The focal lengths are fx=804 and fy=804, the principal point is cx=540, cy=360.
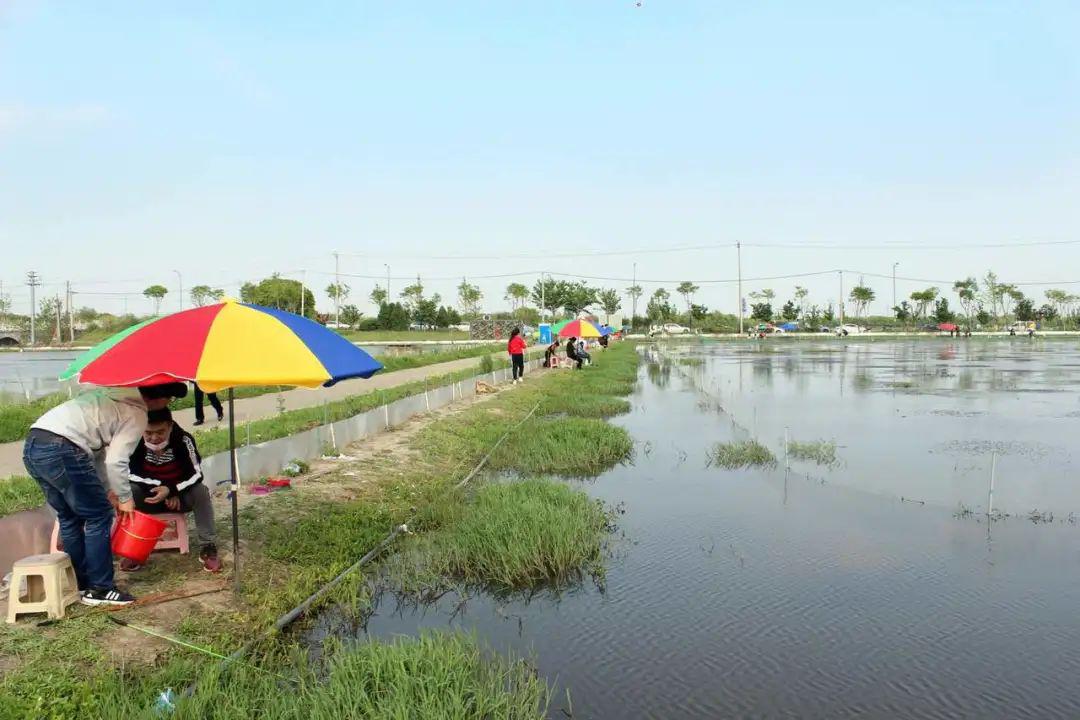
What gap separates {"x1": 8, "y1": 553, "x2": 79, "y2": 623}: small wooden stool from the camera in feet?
15.0

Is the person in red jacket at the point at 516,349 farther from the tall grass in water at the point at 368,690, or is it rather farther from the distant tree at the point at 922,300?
the distant tree at the point at 922,300

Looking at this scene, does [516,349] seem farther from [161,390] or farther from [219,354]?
[219,354]

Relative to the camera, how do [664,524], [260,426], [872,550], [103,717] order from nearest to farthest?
[103,717]
[872,550]
[664,524]
[260,426]

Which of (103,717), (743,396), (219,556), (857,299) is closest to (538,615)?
Result: (219,556)

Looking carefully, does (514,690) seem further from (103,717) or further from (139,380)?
(139,380)

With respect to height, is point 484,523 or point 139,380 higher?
point 139,380

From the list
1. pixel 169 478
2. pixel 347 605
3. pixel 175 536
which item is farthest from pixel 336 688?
pixel 175 536

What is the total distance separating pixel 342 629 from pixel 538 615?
139 cm

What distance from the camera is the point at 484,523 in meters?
7.28

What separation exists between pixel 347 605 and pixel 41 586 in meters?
1.84

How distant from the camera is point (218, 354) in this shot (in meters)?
4.60

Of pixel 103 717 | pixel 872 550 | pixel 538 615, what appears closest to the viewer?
pixel 103 717

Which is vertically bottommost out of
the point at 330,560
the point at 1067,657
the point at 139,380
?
the point at 1067,657

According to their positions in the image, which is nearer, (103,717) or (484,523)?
(103,717)
